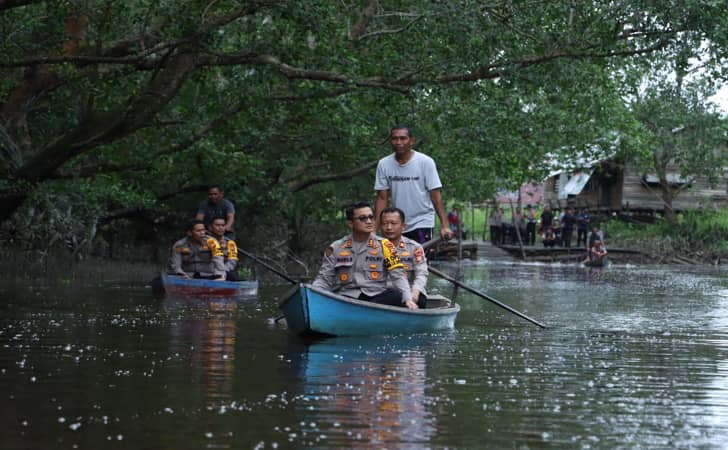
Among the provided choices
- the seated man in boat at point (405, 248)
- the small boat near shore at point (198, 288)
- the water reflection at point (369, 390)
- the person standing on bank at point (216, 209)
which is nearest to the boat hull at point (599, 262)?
the person standing on bank at point (216, 209)

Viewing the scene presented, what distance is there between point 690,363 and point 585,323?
4314mm

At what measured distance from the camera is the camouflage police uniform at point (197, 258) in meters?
19.4

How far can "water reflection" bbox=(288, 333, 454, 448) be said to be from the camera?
22.4 ft

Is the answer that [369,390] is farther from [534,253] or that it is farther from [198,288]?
[534,253]

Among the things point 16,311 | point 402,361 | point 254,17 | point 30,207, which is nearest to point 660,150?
point 30,207

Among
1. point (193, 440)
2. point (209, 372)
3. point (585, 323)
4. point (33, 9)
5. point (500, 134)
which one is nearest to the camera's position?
point (193, 440)

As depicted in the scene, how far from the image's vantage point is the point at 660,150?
48.8m

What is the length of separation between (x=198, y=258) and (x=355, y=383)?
1119 cm

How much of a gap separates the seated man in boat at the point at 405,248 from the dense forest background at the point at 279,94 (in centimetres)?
423

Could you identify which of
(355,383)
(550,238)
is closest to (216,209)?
(355,383)

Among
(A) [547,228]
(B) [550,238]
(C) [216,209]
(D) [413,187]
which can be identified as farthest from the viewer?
(A) [547,228]

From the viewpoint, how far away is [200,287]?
18.8m

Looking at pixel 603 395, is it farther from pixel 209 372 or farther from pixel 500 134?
pixel 500 134

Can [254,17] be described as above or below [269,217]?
above
